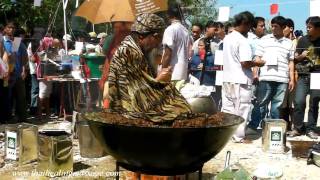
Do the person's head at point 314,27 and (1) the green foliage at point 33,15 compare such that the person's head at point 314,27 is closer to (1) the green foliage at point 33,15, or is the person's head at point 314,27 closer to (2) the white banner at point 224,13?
(2) the white banner at point 224,13

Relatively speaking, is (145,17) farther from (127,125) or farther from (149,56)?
(127,125)

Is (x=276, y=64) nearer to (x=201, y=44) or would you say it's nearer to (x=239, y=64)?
(x=239, y=64)

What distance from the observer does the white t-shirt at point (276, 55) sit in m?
6.54

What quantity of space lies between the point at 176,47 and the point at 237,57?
2.80 ft

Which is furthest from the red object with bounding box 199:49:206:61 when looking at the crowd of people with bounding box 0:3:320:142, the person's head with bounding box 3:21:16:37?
the person's head with bounding box 3:21:16:37

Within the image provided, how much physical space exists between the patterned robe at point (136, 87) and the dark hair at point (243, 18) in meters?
3.04

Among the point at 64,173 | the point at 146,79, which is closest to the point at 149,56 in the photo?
the point at 146,79

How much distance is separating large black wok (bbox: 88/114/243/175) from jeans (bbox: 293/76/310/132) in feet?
13.1

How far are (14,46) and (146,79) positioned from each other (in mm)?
4417

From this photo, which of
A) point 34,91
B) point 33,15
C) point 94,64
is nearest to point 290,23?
point 94,64

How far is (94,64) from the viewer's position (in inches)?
292

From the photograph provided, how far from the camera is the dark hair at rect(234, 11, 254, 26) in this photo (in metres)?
5.95

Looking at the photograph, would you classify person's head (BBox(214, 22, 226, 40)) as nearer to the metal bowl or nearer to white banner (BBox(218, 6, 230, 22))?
white banner (BBox(218, 6, 230, 22))

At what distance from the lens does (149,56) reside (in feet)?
10.8
